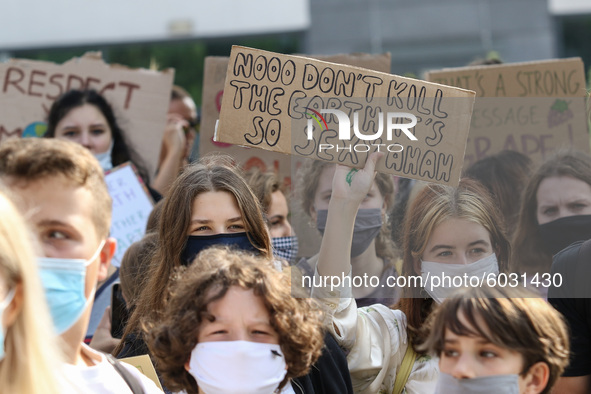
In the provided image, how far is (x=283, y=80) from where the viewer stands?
3.28 meters

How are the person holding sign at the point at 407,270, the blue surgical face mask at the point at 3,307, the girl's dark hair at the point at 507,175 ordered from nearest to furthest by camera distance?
the blue surgical face mask at the point at 3,307 < the person holding sign at the point at 407,270 < the girl's dark hair at the point at 507,175

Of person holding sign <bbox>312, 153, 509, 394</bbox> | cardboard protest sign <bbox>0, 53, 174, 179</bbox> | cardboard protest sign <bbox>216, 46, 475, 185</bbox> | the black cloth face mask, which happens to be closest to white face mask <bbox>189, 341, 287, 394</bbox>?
person holding sign <bbox>312, 153, 509, 394</bbox>

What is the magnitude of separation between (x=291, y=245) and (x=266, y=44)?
565 inches

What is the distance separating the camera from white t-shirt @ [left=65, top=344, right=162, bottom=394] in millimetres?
2361

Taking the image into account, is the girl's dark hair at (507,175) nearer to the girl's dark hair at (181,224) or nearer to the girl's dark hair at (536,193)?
the girl's dark hair at (536,193)

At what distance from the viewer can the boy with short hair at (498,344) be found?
2357 millimetres

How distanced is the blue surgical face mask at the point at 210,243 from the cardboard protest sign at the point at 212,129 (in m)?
1.40

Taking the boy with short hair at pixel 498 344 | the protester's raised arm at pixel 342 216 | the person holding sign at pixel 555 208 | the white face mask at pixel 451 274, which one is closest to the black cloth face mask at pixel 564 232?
the person holding sign at pixel 555 208

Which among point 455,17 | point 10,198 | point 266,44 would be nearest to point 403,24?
point 455,17

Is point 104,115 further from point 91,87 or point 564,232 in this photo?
point 564,232

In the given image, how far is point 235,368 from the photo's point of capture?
2.49 m

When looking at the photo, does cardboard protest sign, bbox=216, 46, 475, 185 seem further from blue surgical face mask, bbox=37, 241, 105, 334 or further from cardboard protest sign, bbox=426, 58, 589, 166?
cardboard protest sign, bbox=426, 58, 589, 166

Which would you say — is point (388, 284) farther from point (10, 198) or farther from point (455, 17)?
point (455, 17)

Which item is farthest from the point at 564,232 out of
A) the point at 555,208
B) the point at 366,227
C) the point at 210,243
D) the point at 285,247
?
the point at 210,243
